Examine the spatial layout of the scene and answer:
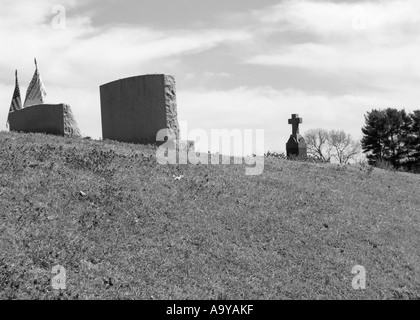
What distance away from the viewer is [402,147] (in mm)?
60469

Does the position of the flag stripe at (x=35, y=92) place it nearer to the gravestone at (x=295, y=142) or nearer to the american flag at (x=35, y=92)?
the american flag at (x=35, y=92)

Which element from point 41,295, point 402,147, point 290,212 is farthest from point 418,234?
point 402,147

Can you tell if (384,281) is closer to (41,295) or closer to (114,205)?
(114,205)

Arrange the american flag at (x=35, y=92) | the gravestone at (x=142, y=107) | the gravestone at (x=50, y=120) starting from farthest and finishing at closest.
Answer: the american flag at (x=35, y=92)
the gravestone at (x=50, y=120)
the gravestone at (x=142, y=107)

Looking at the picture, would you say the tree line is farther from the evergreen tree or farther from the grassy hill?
the grassy hill

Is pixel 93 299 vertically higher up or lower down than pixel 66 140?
lower down

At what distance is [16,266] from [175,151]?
918cm

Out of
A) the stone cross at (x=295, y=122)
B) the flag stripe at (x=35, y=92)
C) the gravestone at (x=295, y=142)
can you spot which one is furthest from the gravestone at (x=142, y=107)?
the stone cross at (x=295, y=122)

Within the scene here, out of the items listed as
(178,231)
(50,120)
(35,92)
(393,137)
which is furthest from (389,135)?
→ (178,231)

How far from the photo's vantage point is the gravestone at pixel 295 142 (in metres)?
29.4

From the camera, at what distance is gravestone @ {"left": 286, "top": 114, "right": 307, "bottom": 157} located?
2938 cm

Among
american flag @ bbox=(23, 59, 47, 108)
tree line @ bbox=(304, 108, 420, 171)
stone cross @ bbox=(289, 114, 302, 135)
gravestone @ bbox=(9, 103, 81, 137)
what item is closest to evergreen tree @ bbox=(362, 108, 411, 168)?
tree line @ bbox=(304, 108, 420, 171)

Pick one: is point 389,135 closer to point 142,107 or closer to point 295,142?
point 295,142

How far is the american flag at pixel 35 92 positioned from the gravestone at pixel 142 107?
5.69m
